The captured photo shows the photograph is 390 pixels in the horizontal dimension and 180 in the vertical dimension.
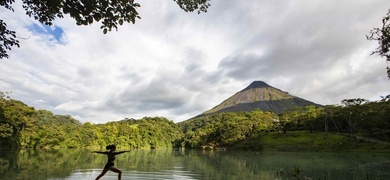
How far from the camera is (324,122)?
112m

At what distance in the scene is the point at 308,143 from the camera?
9525cm

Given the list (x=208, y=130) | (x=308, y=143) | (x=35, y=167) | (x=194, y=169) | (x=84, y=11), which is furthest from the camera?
(x=208, y=130)

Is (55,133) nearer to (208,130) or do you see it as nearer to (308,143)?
(208,130)

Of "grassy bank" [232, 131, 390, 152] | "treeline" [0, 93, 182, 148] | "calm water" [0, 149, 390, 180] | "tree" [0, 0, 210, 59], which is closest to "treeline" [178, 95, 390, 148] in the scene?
"grassy bank" [232, 131, 390, 152]

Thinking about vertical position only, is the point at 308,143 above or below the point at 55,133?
below

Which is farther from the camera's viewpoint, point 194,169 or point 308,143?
point 308,143

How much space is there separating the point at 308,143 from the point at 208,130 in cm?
5537

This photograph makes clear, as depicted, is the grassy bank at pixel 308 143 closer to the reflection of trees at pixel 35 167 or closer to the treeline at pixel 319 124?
the treeline at pixel 319 124

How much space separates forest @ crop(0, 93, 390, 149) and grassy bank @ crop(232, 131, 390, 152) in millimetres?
4031

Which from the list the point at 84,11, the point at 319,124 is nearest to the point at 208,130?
the point at 319,124

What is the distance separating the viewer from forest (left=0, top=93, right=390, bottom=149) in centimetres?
8541

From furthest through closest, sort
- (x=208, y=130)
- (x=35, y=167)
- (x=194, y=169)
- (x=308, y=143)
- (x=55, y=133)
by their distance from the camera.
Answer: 1. (x=208, y=130)
2. (x=55, y=133)
3. (x=308, y=143)
4. (x=194, y=169)
5. (x=35, y=167)

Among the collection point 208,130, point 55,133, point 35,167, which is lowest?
point 35,167

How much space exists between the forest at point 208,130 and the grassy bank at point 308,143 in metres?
4.03
